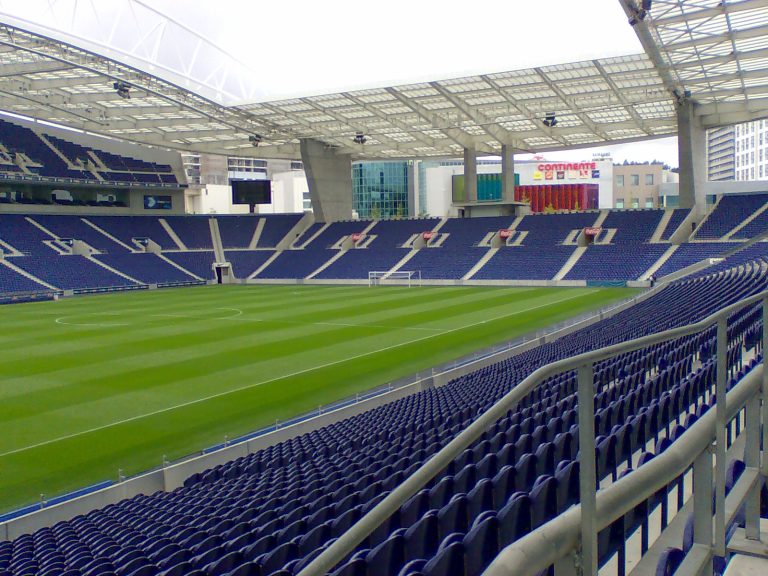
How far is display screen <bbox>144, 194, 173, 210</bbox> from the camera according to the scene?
69.6 m

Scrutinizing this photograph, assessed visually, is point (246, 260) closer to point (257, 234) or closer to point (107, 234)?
point (257, 234)

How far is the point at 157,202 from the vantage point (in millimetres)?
70250

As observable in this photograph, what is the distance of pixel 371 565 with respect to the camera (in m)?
3.37

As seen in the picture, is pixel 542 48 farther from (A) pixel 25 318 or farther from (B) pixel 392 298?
(A) pixel 25 318

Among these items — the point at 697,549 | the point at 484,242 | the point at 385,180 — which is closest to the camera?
the point at 697,549

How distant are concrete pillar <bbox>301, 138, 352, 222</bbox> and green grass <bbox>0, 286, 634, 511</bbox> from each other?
2188 centimetres

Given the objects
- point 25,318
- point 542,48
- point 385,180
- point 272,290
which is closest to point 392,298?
point 272,290

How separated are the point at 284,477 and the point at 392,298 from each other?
33.3 metres

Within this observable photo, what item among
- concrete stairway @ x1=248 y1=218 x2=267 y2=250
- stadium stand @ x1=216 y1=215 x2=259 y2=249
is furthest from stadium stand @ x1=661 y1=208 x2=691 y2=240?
stadium stand @ x1=216 y1=215 x2=259 y2=249

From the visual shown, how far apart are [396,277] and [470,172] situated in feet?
38.2

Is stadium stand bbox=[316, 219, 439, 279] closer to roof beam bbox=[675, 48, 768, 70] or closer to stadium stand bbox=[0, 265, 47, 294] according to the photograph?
stadium stand bbox=[0, 265, 47, 294]

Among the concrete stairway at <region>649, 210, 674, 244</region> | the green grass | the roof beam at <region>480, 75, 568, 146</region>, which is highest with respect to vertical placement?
the roof beam at <region>480, 75, 568, 146</region>

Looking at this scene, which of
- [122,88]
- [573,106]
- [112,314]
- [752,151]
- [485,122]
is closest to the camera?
[112,314]

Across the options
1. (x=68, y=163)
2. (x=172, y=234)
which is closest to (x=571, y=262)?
(x=172, y=234)
